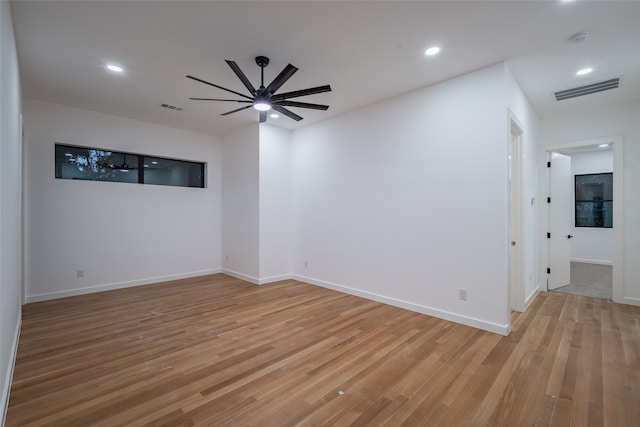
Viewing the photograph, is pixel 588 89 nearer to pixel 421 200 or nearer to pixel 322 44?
pixel 421 200

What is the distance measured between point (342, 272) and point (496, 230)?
2.49m

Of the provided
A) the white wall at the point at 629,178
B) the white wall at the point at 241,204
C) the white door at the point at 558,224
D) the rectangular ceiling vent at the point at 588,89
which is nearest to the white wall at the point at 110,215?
the white wall at the point at 241,204

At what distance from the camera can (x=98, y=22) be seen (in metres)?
2.56

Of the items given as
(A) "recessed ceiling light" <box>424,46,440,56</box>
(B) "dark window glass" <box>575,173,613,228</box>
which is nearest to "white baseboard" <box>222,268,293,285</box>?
(A) "recessed ceiling light" <box>424,46,440,56</box>

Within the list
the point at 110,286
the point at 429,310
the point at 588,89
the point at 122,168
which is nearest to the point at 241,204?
the point at 122,168

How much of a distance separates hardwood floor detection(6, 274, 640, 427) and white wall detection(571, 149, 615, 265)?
401cm

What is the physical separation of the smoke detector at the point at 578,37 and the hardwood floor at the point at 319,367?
119 inches

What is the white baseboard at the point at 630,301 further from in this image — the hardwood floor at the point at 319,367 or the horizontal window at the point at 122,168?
the horizontal window at the point at 122,168

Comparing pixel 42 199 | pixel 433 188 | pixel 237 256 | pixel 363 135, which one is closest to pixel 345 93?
pixel 363 135

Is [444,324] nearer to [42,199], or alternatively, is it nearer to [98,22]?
[98,22]

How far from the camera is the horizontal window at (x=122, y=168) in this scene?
4773mm

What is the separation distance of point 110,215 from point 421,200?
5.19 meters

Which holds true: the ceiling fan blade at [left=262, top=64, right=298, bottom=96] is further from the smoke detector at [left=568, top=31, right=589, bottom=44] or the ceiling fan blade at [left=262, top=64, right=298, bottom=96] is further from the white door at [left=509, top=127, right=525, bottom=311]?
Answer: the white door at [left=509, top=127, right=525, bottom=311]

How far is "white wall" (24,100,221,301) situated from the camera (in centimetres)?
440
